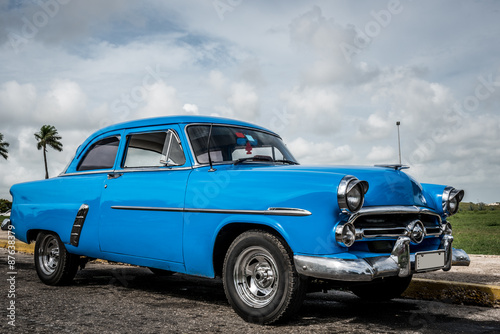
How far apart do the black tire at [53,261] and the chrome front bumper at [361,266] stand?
335 cm

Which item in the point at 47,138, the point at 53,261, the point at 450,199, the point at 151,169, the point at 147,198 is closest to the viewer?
the point at 450,199

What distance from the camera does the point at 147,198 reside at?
16.1 ft

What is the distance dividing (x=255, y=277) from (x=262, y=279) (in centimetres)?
8

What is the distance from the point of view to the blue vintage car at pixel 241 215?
3766 mm

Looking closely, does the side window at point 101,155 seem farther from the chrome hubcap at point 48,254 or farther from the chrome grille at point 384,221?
the chrome grille at point 384,221

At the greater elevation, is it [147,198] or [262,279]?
[147,198]

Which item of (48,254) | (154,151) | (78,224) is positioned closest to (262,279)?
(154,151)

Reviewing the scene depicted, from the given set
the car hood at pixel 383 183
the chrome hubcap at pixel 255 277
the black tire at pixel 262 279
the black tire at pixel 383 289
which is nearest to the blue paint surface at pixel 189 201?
the car hood at pixel 383 183

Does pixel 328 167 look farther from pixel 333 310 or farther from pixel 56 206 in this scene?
pixel 56 206

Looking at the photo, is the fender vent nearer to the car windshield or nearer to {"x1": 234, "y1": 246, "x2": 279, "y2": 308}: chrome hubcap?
the car windshield

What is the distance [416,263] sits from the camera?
3.93 meters

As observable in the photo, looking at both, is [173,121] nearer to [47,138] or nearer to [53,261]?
[53,261]

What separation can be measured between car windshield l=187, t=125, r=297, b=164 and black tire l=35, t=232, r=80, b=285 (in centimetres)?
230

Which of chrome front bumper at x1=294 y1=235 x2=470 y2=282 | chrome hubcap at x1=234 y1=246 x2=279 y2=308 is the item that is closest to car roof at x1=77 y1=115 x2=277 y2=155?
chrome hubcap at x1=234 y1=246 x2=279 y2=308
